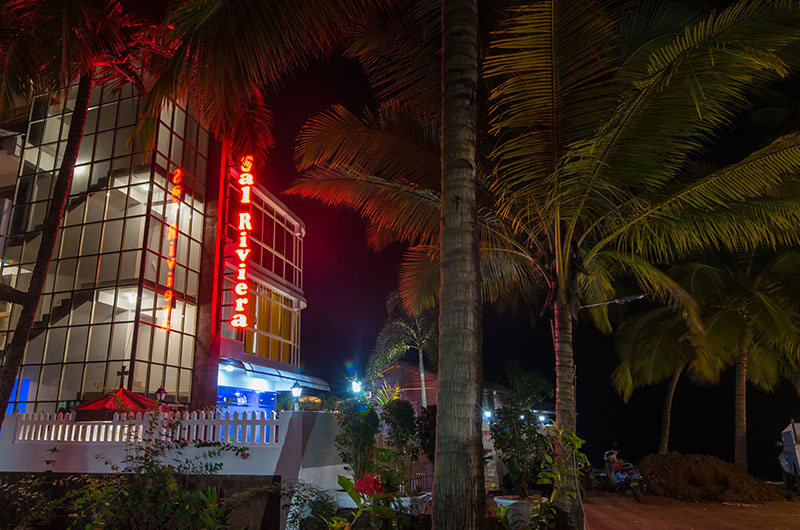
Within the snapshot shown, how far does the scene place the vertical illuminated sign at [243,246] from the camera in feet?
60.2

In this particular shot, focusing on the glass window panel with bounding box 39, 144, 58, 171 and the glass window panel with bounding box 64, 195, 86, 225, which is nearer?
the glass window panel with bounding box 64, 195, 86, 225

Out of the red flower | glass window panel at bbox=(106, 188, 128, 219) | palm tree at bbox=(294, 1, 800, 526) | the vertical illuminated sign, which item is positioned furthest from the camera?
glass window panel at bbox=(106, 188, 128, 219)

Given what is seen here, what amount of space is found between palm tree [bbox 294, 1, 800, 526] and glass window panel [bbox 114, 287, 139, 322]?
11.6m

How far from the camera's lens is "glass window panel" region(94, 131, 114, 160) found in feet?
62.3

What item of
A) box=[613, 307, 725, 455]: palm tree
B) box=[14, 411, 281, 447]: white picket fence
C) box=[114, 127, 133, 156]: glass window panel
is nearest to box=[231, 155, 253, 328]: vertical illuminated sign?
box=[114, 127, 133, 156]: glass window panel

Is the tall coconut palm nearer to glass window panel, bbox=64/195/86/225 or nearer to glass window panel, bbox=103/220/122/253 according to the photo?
glass window panel, bbox=103/220/122/253

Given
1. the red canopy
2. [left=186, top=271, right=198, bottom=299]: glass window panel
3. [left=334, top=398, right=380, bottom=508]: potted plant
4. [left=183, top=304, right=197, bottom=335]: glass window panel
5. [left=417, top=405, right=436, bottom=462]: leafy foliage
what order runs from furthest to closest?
[left=183, top=304, right=197, bottom=335]: glass window panel < [left=186, top=271, right=198, bottom=299]: glass window panel < the red canopy < [left=417, top=405, right=436, bottom=462]: leafy foliage < [left=334, top=398, right=380, bottom=508]: potted plant

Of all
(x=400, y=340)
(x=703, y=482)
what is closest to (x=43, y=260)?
(x=703, y=482)

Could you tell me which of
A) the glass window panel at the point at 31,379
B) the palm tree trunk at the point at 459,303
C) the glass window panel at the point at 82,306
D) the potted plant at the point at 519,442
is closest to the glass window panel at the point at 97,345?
the glass window panel at the point at 82,306

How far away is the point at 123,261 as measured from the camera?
1762cm

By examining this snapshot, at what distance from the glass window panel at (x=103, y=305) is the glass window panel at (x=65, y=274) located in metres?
1.07

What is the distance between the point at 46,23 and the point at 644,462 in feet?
59.2

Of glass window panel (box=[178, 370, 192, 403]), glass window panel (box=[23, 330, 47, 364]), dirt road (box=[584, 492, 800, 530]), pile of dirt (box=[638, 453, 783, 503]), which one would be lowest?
dirt road (box=[584, 492, 800, 530])

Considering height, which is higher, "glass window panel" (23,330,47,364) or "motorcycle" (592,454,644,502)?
"glass window panel" (23,330,47,364)
